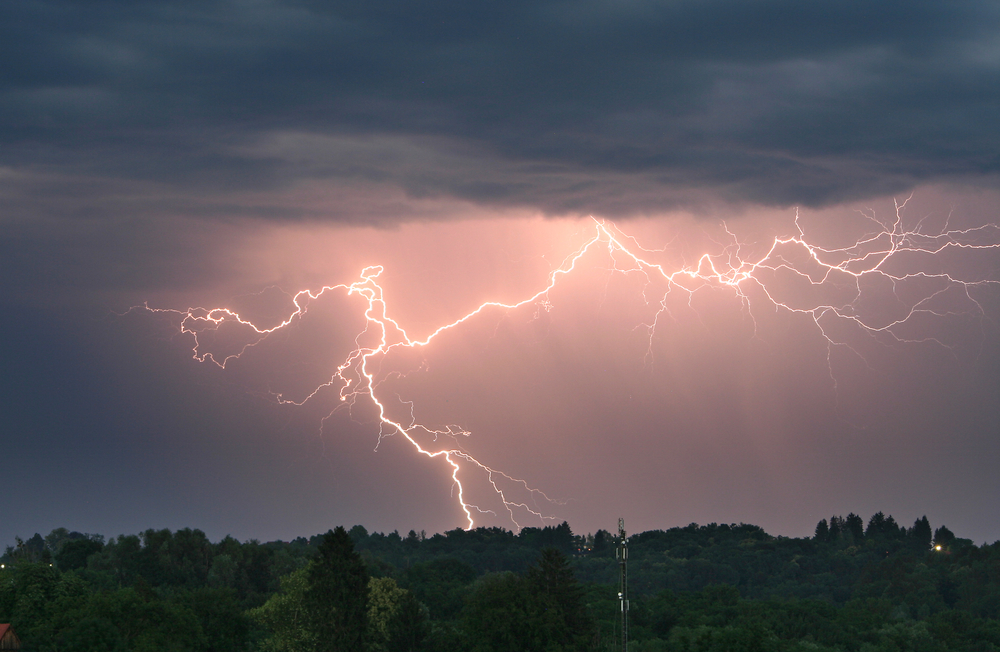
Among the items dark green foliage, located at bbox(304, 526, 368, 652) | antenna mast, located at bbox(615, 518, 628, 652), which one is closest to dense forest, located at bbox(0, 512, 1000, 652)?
dark green foliage, located at bbox(304, 526, 368, 652)

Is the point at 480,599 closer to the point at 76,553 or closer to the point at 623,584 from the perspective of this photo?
the point at 623,584

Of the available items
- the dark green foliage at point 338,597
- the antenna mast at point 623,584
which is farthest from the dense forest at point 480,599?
the antenna mast at point 623,584

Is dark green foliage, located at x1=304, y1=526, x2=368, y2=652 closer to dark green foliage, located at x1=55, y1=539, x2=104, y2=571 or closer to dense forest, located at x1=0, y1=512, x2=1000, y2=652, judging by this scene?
dense forest, located at x1=0, y1=512, x2=1000, y2=652

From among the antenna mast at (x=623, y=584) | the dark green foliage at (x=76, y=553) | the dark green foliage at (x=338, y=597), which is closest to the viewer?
the antenna mast at (x=623, y=584)

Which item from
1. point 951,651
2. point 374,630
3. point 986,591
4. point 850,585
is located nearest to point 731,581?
point 850,585

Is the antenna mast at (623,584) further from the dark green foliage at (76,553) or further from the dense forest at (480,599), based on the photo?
the dark green foliage at (76,553)

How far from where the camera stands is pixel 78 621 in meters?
61.1

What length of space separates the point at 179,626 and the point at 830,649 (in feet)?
156

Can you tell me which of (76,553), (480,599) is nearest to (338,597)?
(480,599)

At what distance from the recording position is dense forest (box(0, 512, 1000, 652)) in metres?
62.4

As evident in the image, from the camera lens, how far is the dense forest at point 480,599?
2457 inches

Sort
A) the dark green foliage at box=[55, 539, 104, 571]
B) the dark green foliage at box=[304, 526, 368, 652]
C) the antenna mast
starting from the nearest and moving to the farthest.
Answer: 1. the antenna mast
2. the dark green foliage at box=[304, 526, 368, 652]
3. the dark green foliage at box=[55, 539, 104, 571]

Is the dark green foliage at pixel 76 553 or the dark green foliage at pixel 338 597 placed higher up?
the dark green foliage at pixel 76 553

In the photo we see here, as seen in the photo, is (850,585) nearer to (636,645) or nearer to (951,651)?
(951,651)
